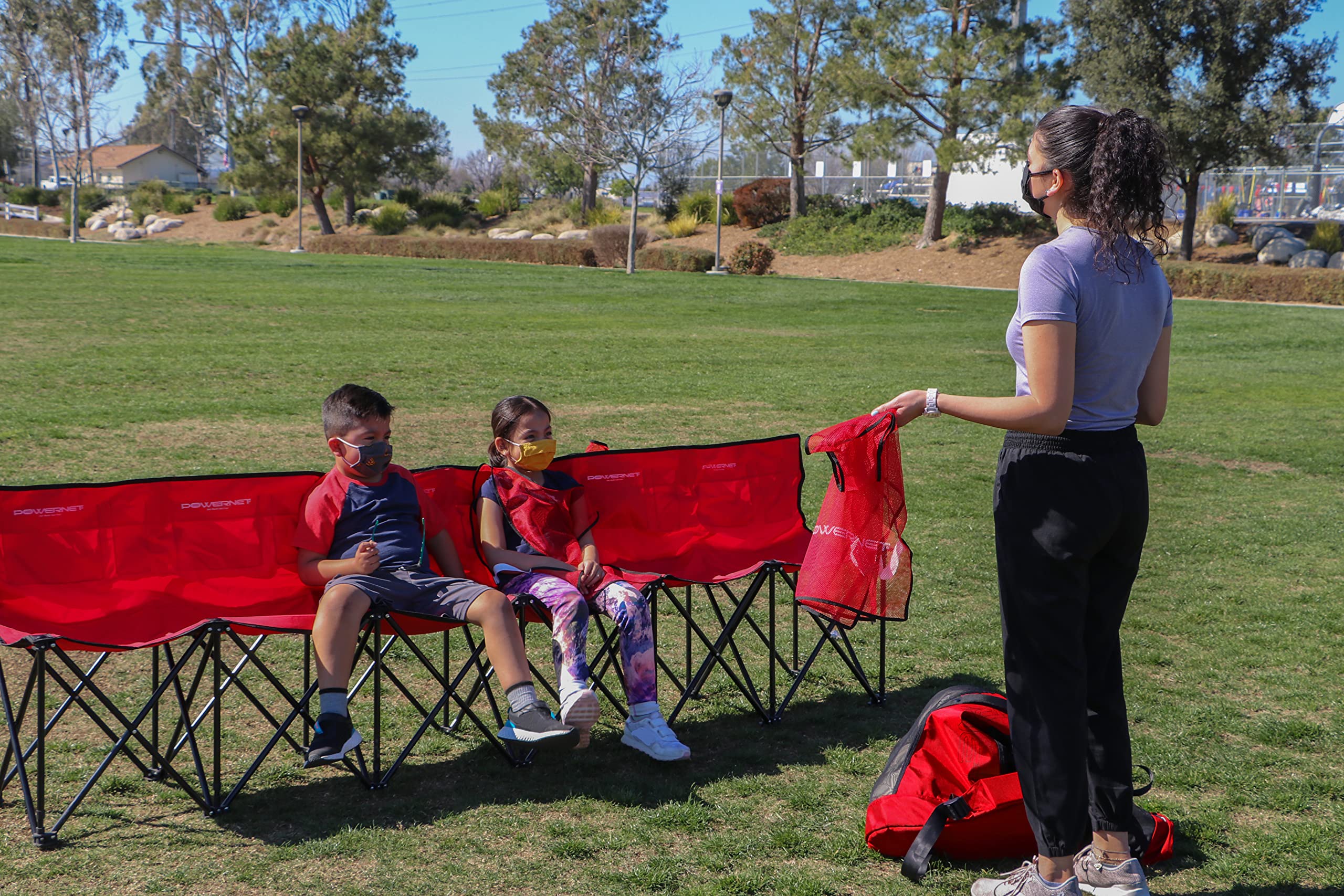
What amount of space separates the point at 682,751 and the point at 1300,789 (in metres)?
1.93

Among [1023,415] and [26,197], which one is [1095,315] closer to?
[1023,415]

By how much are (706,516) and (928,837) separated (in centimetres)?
180

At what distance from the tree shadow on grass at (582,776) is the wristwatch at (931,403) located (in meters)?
1.41

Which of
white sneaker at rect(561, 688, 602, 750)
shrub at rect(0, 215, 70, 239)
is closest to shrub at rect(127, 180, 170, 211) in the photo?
shrub at rect(0, 215, 70, 239)

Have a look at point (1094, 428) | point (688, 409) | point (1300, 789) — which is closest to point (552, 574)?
point (1094, 428)

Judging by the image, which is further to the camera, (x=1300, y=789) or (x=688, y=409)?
(x=688, y=409)

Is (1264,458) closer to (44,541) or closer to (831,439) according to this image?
(831,439)

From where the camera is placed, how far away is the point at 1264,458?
975 cm

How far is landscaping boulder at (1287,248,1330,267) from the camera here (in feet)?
101

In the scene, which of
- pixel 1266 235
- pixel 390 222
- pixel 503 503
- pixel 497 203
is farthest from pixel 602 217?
pixel 503 503

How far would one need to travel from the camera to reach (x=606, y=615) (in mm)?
3951

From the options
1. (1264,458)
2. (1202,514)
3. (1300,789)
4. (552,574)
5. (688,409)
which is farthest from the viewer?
(688,409)

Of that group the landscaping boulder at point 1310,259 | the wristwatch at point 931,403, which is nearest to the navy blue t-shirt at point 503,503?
the wristwatch at point 931,403

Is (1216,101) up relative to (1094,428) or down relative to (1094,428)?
up
